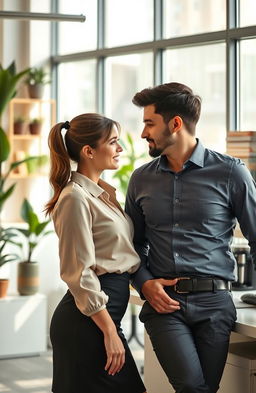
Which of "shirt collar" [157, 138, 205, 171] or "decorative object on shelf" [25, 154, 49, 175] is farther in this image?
"decorative object on shelf" [25, 154, 49, 175]

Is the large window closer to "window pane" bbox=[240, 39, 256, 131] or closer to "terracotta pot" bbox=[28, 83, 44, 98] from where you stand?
"window pane" bbox=[240, 39, 256, 131]

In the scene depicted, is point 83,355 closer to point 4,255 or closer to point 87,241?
point 87,241

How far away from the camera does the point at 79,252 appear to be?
110 inches

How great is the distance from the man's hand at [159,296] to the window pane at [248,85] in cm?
232

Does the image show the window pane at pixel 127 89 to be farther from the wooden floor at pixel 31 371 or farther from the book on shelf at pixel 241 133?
the book on shelf at pixel 241 133

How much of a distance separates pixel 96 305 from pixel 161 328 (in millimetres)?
340

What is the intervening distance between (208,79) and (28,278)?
2077 mm

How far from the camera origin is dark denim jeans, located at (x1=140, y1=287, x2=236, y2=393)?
2963mm

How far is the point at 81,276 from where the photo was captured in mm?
2805

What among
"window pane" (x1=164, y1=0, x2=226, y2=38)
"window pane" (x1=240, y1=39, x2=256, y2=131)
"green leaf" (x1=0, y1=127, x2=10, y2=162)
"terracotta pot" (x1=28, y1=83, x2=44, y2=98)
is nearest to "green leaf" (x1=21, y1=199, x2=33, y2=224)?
"green leaf" (x1=0, y1=127, x2=10, y2=162)

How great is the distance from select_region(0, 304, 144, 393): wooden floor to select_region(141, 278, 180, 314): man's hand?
2.33 meters

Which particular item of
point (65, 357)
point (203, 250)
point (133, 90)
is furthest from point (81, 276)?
point (133, 90)

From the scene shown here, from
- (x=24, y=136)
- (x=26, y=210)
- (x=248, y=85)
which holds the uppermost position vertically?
(x=248, y=85)

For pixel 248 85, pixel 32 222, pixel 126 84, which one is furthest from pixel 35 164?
pixel 248 85
